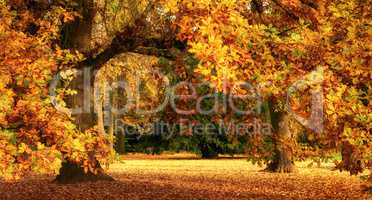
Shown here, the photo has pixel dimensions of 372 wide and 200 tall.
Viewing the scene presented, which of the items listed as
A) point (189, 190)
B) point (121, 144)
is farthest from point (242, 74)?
point (121, 144)

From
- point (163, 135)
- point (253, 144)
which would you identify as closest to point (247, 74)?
point (253, 144)

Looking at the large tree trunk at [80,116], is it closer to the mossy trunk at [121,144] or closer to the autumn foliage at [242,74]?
the autumn foliage at [242,74]

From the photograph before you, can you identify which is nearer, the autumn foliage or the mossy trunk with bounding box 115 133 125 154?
the autumn foliage

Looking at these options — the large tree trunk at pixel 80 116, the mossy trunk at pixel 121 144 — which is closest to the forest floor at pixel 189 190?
the large tree trunk at pixel 80 116

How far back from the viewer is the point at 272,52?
11.2 meters

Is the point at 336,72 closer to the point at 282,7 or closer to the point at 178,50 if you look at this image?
the point at 282,7

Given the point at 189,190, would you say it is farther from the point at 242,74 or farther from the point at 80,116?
the point at 242,74

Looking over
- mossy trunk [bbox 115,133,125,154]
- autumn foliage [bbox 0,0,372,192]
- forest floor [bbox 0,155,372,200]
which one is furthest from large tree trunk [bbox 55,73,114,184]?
mossy trunk [bbox 115,133,125,154]

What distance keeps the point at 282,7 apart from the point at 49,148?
20.0ft

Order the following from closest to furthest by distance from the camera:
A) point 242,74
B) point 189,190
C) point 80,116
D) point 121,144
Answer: point 242,74 → point 189,190 → point 80,116 → point 121,144

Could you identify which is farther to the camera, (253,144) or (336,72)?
(253,144)

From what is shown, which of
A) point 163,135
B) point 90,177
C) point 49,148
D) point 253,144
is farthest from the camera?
A: point 163,135

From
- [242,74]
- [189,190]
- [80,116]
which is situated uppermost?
[80,116]

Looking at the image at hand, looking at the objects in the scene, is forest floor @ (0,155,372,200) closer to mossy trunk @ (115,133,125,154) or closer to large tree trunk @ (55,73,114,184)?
large tree trunk @ (55,73,114,184)
